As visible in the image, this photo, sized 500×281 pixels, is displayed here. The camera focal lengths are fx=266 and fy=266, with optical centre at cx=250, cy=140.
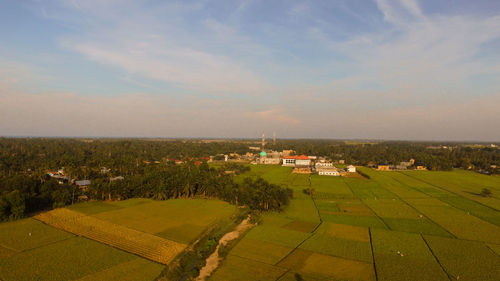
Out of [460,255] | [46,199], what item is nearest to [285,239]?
[460,255]

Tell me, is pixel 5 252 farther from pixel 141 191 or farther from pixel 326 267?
pixel 326 267

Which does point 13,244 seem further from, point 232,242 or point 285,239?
point 285,239

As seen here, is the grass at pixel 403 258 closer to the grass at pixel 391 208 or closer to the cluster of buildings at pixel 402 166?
the grass at pixel 391 208

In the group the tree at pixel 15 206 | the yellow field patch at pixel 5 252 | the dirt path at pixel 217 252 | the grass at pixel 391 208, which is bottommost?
the dirt path at pixel 217 252

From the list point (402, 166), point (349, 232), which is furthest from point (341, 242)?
point (402, 166)

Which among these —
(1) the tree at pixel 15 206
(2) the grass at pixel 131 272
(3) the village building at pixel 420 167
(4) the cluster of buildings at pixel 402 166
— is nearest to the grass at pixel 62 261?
(2) the grass at pixel 131 272

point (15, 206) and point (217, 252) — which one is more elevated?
point (15, 206)
